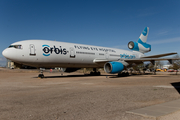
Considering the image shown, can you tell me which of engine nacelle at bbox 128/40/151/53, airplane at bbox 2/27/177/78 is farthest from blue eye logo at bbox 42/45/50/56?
engine nacelle at bbox 128/40/151/53

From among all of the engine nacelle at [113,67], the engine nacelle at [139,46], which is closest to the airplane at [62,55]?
the engine nacelle at [113,67]

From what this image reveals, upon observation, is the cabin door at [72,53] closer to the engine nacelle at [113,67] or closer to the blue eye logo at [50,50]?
the blue eye logo at [50,50]

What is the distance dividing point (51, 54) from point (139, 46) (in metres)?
18.1

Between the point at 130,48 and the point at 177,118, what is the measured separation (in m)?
25.6

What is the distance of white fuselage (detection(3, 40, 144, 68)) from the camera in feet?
51.5

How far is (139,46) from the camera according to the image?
2889 cm

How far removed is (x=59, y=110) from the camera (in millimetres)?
4750

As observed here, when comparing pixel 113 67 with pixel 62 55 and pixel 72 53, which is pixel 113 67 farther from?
pixel 62 55

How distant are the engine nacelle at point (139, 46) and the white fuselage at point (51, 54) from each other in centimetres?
866

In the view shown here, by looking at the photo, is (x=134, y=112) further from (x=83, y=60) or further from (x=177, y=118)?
(x=83, y=60)

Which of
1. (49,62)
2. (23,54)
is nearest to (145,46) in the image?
(49,62)

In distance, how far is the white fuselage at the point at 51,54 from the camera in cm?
1571

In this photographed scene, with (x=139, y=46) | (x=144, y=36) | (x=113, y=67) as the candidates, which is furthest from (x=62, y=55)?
(x=144, y=36)

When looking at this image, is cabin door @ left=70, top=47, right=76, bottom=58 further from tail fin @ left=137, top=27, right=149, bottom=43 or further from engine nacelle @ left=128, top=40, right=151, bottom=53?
tail fin @ left=137, top=27, right=149, bottom=43
